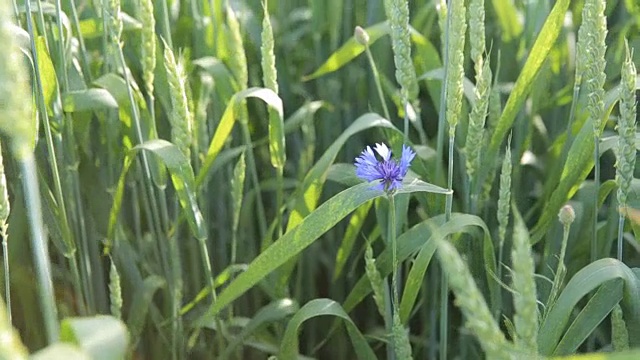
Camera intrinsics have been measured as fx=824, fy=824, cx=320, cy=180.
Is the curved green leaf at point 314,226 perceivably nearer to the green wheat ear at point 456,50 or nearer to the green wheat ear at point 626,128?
the green wheat ear at point 456,50

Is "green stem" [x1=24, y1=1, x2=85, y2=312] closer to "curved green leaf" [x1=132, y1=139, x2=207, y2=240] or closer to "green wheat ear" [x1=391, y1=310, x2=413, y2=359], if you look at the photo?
"curved green leaf" [x1=132, y1=139, x2=207, y2=240]

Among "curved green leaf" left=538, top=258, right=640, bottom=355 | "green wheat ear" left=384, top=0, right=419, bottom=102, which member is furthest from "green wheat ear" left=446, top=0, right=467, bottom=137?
"curved green leaf" left=538, top=258, right=640, bottom=355

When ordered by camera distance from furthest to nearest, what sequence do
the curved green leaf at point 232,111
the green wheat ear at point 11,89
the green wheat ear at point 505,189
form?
1. the curved green leaf at point 232,111
2. the green wheat ear at point 505,189
3. the green wheat ear at point 11,89

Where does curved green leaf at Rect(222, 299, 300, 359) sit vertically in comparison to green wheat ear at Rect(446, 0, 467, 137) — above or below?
below

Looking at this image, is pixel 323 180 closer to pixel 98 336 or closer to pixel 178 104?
pixel 178 104

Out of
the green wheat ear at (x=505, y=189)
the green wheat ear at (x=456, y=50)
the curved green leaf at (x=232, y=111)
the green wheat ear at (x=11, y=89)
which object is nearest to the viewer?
the green wheat ear at (x=11, y=89)

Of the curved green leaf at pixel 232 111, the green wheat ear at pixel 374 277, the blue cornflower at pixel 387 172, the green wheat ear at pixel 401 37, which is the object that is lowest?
the green wheat ear at pixel 374 277

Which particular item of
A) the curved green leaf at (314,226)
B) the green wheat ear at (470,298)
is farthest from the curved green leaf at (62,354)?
the curved green leaf at (314,226)

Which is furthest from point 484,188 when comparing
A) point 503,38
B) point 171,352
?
point 171,352

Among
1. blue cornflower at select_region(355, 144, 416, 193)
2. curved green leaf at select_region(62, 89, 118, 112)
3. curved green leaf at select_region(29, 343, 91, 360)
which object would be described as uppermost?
curved green leaf at select_region(62, 89, 118, 112)

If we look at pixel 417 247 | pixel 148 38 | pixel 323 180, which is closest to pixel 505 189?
pixel 417 247
